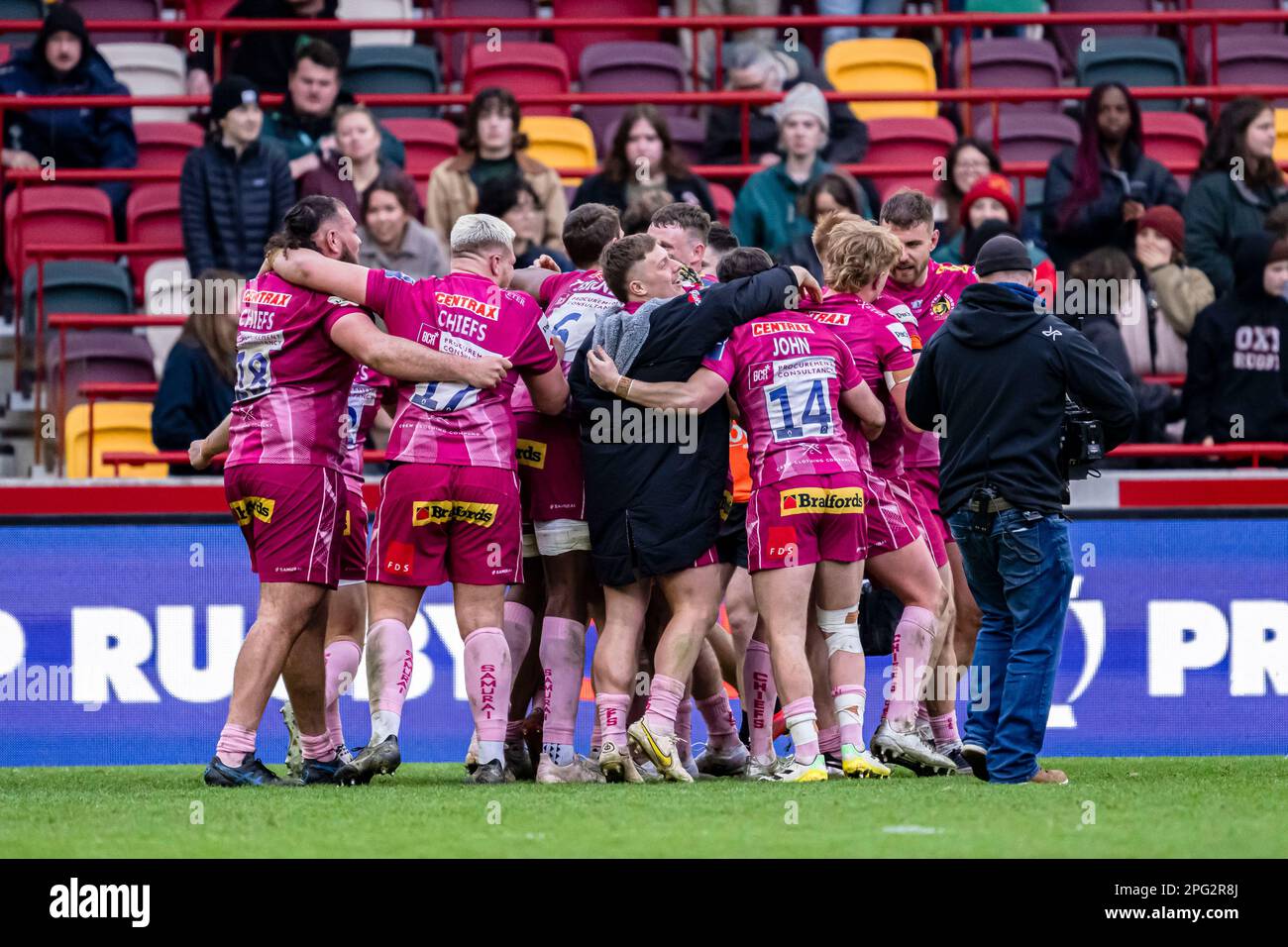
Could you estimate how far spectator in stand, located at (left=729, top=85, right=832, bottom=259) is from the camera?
12.3m

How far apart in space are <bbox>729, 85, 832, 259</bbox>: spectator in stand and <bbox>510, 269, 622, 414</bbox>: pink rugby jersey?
3520mm

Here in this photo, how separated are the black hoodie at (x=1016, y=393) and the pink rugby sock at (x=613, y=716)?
1.52 metres

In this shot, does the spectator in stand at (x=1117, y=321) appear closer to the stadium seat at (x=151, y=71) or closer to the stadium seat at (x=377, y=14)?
the stadium seat at (x=377, y=14)

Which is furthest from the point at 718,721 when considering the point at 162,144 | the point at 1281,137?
the point at 1281,137

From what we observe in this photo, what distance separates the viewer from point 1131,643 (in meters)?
10.4

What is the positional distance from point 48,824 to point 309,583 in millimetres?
1557

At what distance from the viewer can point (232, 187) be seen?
39.9ft

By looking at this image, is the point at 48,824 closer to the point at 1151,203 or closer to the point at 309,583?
the point at 309,583

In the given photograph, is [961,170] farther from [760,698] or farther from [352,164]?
[760,698]

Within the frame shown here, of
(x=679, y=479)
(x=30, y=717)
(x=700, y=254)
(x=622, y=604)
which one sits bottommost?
(x=30, y=717)

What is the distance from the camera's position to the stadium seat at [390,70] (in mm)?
14961

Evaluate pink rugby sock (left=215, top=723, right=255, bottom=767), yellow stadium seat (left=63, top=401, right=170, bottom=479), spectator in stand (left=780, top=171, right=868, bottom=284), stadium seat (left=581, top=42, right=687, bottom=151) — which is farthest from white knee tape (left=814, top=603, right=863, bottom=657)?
stadium seat (left=581, top=42, right=687, bottom=151)

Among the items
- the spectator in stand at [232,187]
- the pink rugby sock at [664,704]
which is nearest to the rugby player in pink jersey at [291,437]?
the pink rugby sock at [664,704]
